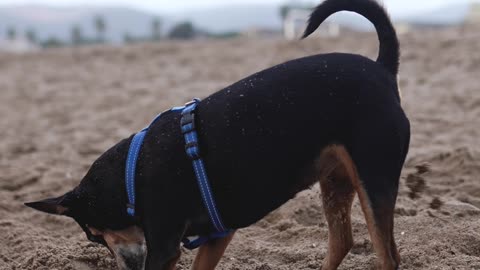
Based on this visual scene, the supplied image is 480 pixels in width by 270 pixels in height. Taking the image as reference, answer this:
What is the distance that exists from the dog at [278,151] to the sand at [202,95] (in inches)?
33.0

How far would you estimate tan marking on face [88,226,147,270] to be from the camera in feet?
13.0

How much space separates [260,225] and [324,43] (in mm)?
10951

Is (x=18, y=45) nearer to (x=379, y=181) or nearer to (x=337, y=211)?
(x=337, y=211)

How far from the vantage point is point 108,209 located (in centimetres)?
383

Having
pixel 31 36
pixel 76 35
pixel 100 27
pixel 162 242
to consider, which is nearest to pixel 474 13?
pixel 76 35

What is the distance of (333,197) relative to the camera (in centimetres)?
409

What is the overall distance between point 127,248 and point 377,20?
6.58ft

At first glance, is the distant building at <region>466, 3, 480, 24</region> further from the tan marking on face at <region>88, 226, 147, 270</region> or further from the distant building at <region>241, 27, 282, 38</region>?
the tan marking on face at <region>88, 226, 147, 270</region>

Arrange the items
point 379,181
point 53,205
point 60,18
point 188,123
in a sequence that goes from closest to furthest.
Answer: point 379,181, point 188,123, point 53,205, point 60,18

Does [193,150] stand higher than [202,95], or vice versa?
[193,150]

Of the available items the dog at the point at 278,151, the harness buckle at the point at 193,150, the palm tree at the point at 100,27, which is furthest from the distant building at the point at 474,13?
the palm tree at the point at 100,27

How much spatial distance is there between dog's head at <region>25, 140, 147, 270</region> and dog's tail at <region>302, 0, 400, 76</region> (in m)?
1.37

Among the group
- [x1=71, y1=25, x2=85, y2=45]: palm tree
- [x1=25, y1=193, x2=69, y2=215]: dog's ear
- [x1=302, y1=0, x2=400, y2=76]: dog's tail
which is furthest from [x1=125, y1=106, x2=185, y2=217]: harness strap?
[x1=71, y1=25, x2=85, y2=45]: palm tree

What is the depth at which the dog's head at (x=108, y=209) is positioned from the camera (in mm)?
3809
